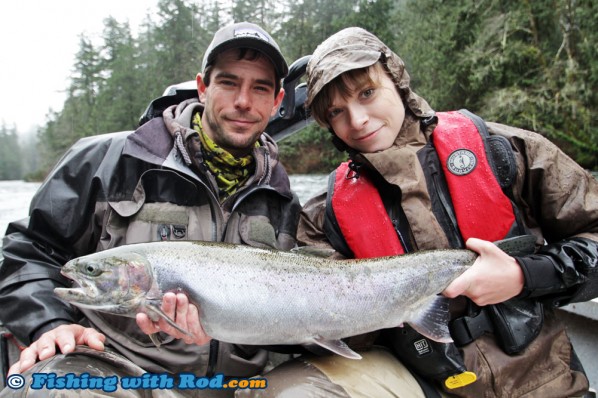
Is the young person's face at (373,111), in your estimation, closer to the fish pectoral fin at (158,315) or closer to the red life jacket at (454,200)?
the red life jacket at (454,200)

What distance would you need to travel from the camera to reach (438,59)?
2203 cm

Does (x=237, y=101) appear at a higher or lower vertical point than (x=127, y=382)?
higher

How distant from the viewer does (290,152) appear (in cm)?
2802

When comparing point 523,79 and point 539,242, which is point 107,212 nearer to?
point 539,242

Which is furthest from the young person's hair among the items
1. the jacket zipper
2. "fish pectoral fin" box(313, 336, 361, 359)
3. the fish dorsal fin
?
"fish pectoral fin" box(313, 336, 361, 359)

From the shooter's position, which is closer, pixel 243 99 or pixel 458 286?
pixel 458 286

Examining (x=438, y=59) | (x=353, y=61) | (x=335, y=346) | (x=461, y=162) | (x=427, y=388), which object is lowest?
(x=427, y=388)

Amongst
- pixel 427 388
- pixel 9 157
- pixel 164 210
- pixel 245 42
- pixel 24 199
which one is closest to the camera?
pixel 427 388

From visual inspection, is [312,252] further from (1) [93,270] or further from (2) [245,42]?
(2) [245,42]

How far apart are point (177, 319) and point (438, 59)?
22.5 meters

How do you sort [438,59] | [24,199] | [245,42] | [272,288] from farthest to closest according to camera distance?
[438,59]
[24,199]
[245,42]
[272,288]

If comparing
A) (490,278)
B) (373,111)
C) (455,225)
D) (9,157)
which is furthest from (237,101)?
(9,157)

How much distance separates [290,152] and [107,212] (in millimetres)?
25492

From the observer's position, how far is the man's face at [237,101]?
9.68ft
